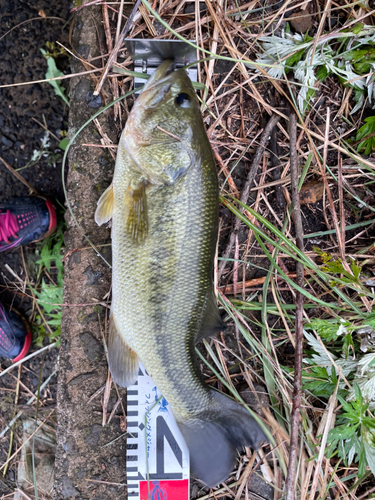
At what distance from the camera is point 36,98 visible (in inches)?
110

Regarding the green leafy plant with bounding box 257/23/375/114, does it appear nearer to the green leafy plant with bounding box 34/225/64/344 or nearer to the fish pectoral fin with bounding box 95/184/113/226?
the fish pectoral fin with bounding box 95/184/113/226

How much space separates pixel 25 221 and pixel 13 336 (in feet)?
3.15

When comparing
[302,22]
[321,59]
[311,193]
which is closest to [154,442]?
[311,193]

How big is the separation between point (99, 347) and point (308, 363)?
1487mm

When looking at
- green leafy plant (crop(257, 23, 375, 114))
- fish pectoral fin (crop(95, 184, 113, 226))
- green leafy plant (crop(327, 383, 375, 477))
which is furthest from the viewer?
green leafy plant (crop(257, 23, 375, 114))

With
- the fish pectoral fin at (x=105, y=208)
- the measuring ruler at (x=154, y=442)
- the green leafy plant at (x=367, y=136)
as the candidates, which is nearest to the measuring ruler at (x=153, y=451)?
the measuring ruler at (x=154, y=442)

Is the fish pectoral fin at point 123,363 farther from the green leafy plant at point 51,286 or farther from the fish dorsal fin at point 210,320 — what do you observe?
the green leafy plant at point 51,286

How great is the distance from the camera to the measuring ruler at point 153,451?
7.48 ft

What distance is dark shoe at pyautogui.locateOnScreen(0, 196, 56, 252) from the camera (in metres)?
2.68

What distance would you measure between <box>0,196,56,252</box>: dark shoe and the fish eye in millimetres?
1490

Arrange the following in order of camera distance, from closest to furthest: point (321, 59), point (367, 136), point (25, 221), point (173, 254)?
point (173, 254)
point (321, 59)
point (367, 136)
point (25, 221)

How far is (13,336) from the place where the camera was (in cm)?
271

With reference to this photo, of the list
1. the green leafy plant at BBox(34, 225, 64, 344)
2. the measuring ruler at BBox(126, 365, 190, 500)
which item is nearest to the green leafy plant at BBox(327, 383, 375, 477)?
the measuring ruler at BBox(126, 365, 190, 500)

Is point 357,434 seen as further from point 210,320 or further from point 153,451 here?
point 153,451
